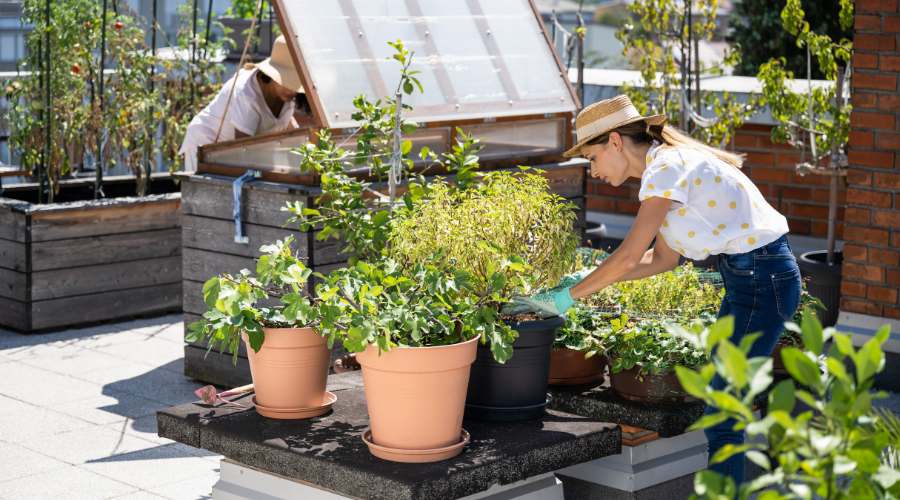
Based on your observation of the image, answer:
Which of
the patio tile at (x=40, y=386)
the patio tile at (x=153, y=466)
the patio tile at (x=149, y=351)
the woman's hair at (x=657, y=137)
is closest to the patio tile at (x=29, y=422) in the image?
the patio tile at (x=40, y=386)

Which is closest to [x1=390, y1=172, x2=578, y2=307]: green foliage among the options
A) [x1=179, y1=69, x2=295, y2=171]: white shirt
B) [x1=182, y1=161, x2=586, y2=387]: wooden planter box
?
[x1=182, y1=161, x2=586, y2=387]: wooden planter box

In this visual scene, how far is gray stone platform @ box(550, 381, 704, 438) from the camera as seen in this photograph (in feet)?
12.5

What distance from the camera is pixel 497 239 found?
349cm

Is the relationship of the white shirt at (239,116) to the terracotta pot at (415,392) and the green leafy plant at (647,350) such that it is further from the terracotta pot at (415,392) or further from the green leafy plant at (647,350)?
the terracotta pot at (415,392)

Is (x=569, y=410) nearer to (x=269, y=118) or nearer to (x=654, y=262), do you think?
(x=654, y=262)

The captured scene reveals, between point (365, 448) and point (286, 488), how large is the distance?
27 centimetres

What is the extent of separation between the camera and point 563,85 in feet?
21.1

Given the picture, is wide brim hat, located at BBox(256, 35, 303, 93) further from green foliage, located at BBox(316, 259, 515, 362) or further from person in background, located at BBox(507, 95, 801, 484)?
green foliage, located at BBox(316, 259, 515, 362)

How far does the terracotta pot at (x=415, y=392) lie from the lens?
125 inches

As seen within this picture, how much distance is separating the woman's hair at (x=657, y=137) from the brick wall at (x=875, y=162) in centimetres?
246

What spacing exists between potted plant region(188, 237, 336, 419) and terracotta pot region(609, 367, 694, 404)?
91 cm

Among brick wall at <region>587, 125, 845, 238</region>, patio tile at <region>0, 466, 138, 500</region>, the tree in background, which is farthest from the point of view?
the tree in background

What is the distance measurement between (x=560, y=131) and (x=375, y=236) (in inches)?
100.0

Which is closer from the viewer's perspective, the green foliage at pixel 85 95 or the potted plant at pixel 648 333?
the potted plant at pixel 648 333
